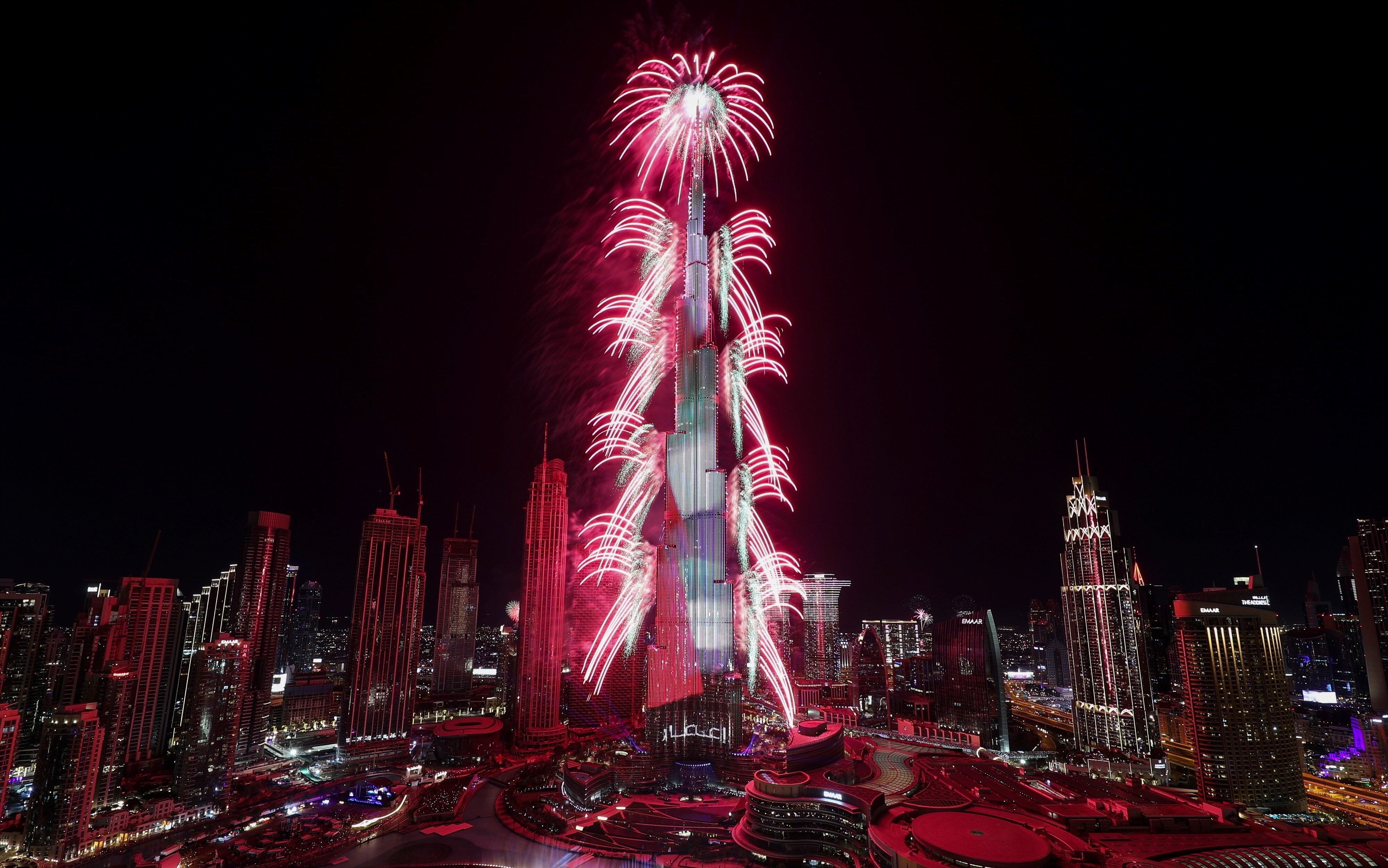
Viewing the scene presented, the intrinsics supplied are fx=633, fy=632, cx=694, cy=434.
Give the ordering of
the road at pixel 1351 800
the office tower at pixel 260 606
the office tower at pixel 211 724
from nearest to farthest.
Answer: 1. the road at pixel 1351 800
2. the office tower at pixel 211 724
3. the office tower at pixel 260 606

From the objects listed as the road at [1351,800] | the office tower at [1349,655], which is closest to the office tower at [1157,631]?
the office tower at [1349,655]

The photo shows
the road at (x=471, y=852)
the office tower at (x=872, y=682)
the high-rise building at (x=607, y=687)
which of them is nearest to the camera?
the road at (x=471, y=852)

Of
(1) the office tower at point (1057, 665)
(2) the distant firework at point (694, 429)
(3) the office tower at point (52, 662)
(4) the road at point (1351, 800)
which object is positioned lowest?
(4) the road at point (1351, 800)

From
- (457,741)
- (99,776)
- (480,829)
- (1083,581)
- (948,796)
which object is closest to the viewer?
(948,796)

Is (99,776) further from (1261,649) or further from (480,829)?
(1261,649)

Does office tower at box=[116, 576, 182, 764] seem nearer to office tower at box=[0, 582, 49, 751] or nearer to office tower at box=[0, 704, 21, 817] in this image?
office tower at box=[0, 582, 49, 751]

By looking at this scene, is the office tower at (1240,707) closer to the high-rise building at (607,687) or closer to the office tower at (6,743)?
the high-rise building at (607,687)

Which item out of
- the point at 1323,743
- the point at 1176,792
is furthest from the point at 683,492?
the point at 1323,743
